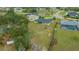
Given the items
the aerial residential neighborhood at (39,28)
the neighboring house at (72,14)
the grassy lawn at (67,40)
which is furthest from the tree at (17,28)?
the neighboring house at (72,14)

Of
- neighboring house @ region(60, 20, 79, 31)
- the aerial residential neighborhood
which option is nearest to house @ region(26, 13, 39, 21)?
the aerial residential neighborhood

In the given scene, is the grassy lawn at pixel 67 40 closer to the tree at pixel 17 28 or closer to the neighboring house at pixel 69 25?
the neighboring house at pixel 69 25

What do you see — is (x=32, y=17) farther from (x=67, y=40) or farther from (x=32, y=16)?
(x=67, y=40)

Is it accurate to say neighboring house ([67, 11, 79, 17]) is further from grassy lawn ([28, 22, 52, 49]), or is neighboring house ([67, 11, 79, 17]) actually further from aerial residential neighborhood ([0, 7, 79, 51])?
grassy lawn ([28, 22, 52, 49])

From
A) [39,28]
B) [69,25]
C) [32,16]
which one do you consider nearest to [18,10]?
[32,16]

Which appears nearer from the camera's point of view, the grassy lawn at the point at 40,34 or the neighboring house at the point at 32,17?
the grassy lawn at the point at 40,34

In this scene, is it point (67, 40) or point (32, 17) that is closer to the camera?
point (67, 40)
